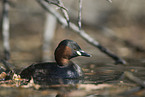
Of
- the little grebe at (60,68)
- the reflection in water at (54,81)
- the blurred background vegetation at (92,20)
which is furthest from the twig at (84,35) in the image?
the blurred background vegetation at (92,20)

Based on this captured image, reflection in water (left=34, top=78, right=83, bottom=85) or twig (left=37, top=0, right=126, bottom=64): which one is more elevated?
twig (left=37, top=0, right=126, bottom=64)

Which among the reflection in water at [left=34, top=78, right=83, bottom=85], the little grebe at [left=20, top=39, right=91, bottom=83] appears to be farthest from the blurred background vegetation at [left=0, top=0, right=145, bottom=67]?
the reflection in water at [left=34, top=78, right=83, bottom=85]

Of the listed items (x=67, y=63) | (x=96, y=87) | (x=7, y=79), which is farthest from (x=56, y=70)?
(x=96, y=87)

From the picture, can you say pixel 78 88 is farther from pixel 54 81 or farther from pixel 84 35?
pixel 84 35

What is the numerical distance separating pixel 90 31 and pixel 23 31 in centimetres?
407

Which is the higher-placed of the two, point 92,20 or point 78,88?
point 92,20

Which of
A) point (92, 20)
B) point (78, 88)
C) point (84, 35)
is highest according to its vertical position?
point (92, 20)

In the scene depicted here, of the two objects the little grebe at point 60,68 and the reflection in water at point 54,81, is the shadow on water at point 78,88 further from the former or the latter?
the little grebe at point 60,68

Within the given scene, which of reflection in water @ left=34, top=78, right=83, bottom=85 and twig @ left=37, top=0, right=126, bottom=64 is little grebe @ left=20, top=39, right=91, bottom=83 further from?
twig @ left=37, top=0, right=126, bottom=64

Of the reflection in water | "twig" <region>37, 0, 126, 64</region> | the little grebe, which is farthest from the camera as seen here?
"twig" <region>37, 0, 126, 64</region>

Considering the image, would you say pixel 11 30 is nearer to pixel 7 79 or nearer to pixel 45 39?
pixel 45 39

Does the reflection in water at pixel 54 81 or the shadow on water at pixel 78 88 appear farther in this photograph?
the reflection in water at pixel 54 81

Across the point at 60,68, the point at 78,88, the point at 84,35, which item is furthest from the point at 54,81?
the point at 84,35

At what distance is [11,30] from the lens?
1817 cm
